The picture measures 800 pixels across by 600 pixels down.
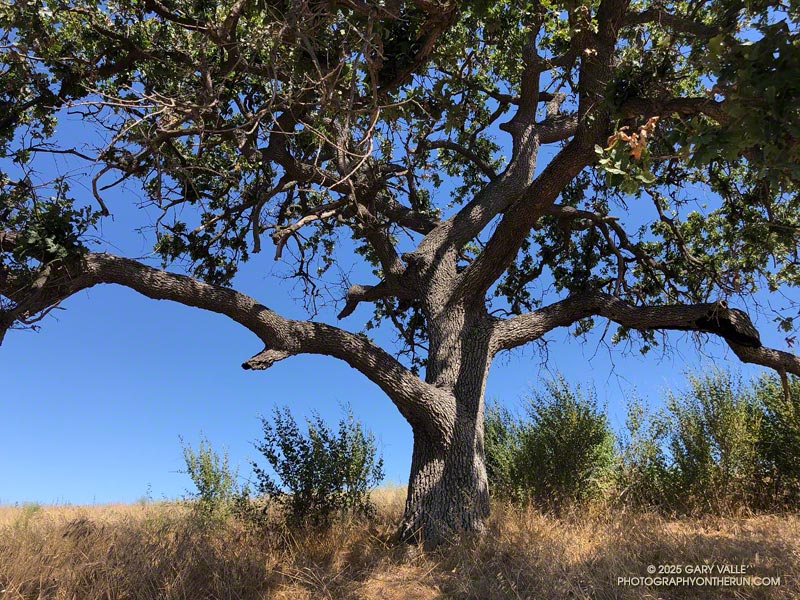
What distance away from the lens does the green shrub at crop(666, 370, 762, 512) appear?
7.93 meters

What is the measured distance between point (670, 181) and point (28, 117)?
33.6 feet

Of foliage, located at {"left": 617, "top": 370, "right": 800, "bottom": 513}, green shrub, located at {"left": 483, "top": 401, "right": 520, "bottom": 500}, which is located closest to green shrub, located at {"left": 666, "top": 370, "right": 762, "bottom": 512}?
foliage, located at {"left": 617, "top": 370, "right": 800, "bottom": 513}

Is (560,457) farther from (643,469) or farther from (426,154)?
(426,154)

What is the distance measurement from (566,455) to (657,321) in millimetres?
2669

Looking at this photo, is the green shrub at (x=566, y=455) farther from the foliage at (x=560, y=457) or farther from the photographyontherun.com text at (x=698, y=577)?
the photographyontherun.com text at (x=698, y=577)

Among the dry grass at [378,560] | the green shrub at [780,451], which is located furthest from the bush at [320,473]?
the green shrub at [780,451]

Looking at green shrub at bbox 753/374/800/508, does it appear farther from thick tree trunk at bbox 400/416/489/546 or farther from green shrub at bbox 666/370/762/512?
thick tree trunk at bbox 400/416/489/546

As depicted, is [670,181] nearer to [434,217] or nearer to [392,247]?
[434,217]

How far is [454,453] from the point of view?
6.91m

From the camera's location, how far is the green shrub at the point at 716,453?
26.0ft

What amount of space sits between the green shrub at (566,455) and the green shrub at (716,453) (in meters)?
1.10

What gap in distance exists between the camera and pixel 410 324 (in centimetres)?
1066

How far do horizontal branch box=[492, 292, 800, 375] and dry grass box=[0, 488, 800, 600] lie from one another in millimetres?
2353

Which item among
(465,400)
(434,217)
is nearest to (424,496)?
(465,400)
